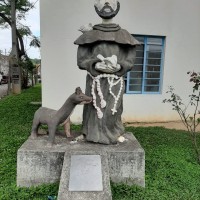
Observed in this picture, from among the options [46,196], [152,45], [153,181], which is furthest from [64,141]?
[152,45]

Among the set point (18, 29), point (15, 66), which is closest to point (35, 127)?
point (15, 66)

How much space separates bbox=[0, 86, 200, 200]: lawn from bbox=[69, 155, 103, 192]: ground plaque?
52 centimetres

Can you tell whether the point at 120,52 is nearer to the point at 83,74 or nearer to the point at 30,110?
the point at 83,74

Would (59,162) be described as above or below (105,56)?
below

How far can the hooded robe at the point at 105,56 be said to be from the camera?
11.5 ft

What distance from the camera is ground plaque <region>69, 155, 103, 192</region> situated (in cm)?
272

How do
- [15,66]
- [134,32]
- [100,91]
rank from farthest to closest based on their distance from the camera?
1. [15,66]
2. [134,32]
3. [100,91]

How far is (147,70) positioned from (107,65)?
14.8 feet

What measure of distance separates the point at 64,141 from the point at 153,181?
4.45 feet

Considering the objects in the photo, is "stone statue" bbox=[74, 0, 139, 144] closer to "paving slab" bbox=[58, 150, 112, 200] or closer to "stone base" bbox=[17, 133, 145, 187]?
"stone base" bbox=[17, 133, 145, 187]

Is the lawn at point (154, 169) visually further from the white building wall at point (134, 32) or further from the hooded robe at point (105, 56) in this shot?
the white building wall at point (134, 32)

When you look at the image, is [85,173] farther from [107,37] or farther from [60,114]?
[107,37]

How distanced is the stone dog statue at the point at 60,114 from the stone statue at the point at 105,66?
226mm

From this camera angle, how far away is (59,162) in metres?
3.35
